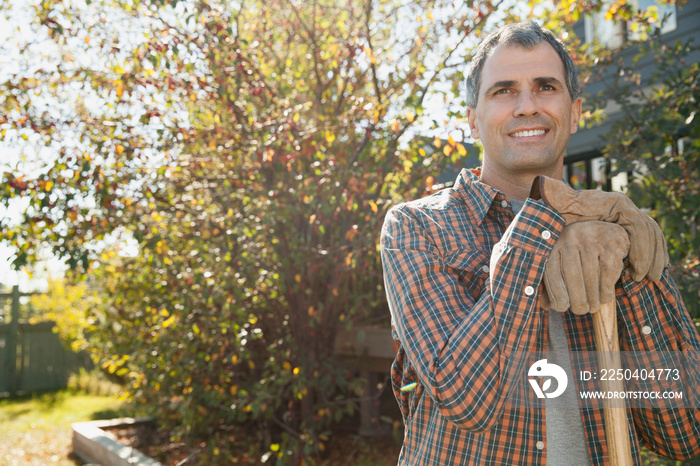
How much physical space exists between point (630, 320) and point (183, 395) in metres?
4.75

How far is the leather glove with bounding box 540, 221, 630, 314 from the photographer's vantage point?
4.75 feet

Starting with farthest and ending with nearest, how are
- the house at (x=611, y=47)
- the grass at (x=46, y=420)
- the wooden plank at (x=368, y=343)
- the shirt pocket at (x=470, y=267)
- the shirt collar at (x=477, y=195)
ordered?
the grass at (x=46, y=420), the house at (x=611, y=47), the wooden plank at (x=368, y=343), the shirt collar at (x=477, y=195), the shirt pocket at (x=470, y=267)

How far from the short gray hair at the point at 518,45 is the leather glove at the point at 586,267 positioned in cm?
65

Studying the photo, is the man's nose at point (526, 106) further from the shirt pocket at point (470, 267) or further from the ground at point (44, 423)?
the ground at point (44, 423)

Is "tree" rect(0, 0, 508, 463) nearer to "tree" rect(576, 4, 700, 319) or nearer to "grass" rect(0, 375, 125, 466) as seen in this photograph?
"tree" rect(576, 4, 700, 319)

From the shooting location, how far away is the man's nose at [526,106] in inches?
71.6

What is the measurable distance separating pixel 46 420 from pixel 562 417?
9.23 meters

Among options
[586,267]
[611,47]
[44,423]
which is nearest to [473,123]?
[586,267]

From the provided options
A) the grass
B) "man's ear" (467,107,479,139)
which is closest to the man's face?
"man's ear" (467,107,479,139)

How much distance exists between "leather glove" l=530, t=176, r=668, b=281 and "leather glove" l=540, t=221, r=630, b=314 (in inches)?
1.3

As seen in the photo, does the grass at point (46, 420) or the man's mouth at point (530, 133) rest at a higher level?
the man's mouth at point (530, 133)

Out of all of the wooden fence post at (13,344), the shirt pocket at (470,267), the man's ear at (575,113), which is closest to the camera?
the shirt pocket at (470,267)

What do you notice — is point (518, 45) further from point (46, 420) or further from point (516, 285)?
point (46, 420)

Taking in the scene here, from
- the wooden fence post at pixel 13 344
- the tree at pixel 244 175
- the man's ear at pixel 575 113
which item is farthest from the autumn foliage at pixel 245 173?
the wooden fence post at pixel 13 344
